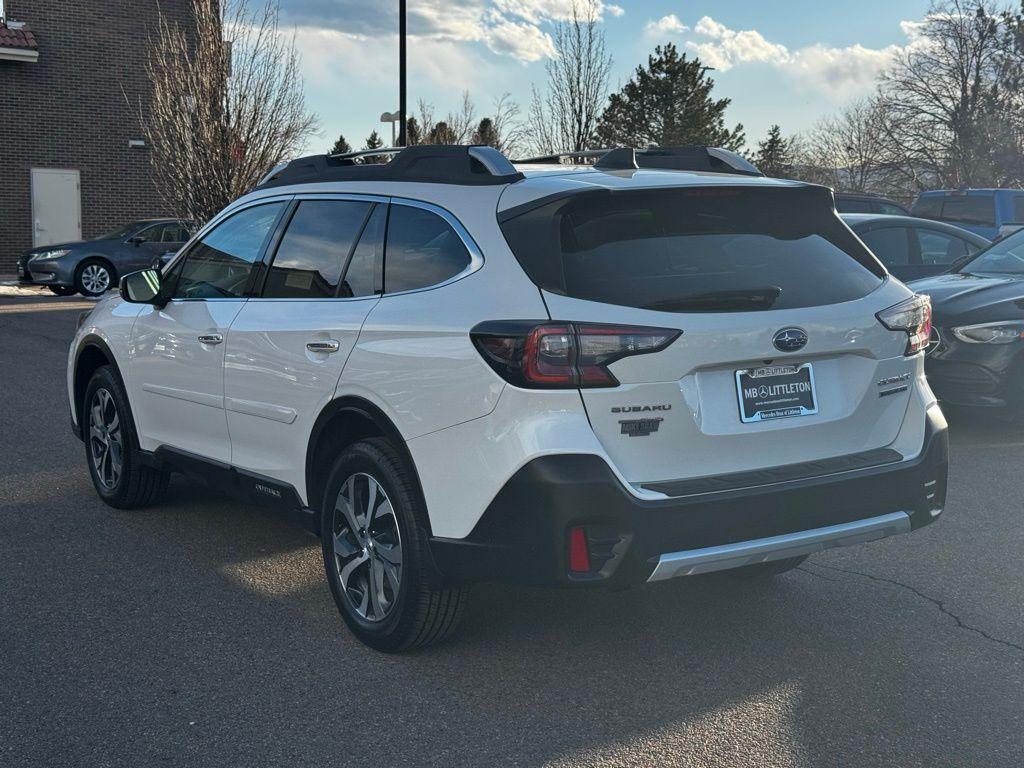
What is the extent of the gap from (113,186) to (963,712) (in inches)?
1160

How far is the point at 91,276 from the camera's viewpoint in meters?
22.9

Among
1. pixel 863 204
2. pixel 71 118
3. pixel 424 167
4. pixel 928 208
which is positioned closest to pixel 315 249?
pixel 424 167

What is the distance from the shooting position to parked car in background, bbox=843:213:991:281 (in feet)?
37.1

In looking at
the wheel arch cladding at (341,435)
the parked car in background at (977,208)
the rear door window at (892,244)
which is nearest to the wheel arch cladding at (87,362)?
the wheel arch cladding at (341,435)

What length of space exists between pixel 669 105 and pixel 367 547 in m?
47.8

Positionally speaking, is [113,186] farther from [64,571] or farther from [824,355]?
[824,355]

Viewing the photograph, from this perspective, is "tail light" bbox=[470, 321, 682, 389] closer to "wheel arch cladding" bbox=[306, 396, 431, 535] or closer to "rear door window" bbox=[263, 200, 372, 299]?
"wheel arch cladding" bbox=[306, 396, 431, 535]

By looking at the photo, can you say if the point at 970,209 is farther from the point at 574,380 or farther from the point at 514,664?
the point at 574,380

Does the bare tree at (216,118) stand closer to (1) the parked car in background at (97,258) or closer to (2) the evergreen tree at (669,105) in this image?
(1) the parked car in background at (97,258)

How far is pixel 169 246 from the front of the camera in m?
23.3

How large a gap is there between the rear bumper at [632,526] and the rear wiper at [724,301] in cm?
57

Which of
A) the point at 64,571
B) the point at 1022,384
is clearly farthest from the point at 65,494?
the point at 1022,384

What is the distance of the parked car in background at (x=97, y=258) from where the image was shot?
890 inches

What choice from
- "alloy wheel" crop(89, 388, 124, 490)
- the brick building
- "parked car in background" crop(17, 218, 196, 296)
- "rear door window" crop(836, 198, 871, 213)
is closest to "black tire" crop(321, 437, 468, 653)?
"alloy wheel" crop(89, 388, 124, 490)
